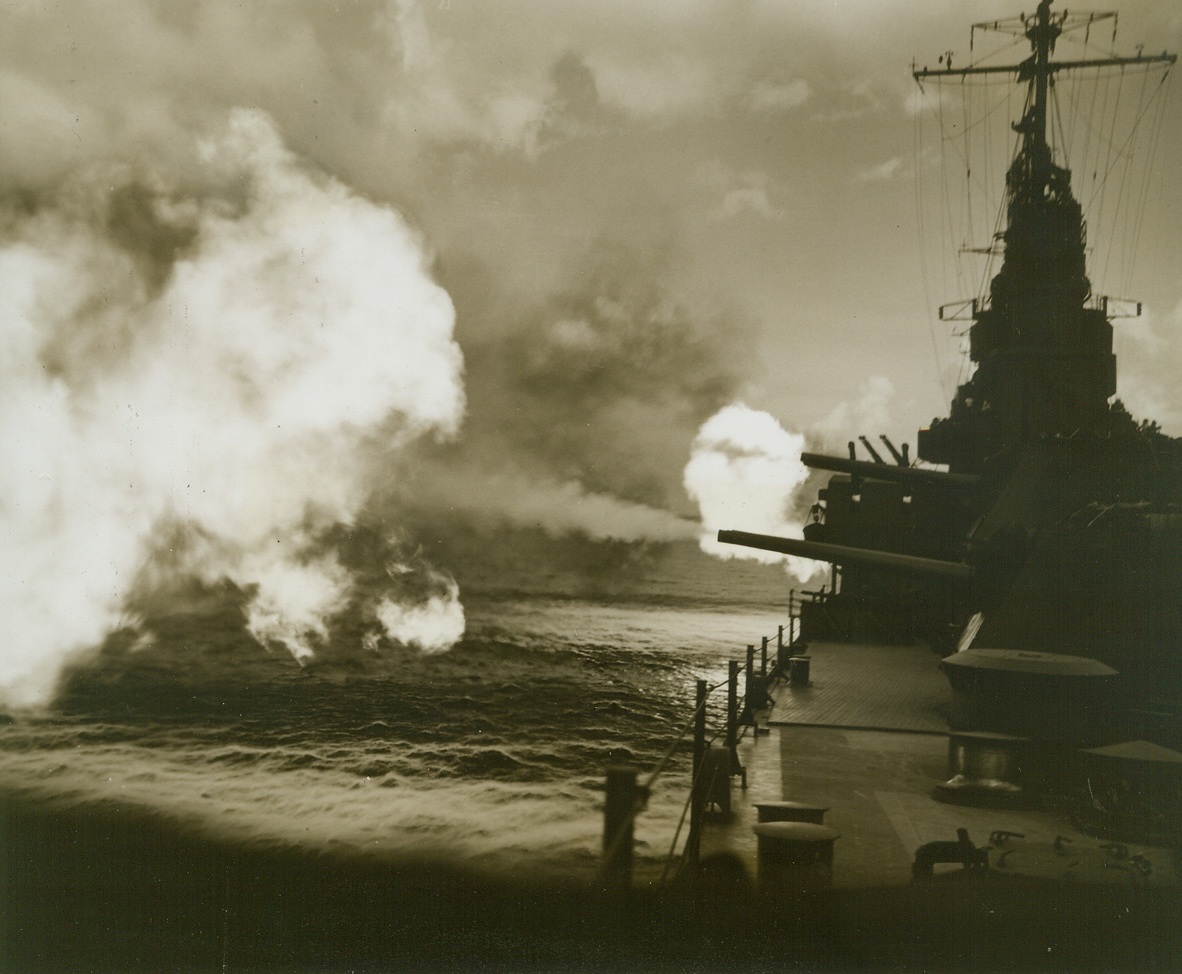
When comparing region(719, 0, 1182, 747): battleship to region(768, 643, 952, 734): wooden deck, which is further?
region(768, 643, 952, 734): wooden deck

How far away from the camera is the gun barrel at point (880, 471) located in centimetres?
1588

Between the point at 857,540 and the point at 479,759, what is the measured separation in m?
16.6

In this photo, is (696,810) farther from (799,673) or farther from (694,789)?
(799,673)

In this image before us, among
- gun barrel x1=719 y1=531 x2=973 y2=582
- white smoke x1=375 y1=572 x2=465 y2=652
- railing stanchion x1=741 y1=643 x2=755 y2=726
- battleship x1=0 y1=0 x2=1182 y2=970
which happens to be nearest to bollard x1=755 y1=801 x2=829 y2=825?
battleship x1=0 y1=0 x2=1182 y2=970

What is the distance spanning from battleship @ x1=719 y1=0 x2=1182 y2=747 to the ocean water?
5.52m

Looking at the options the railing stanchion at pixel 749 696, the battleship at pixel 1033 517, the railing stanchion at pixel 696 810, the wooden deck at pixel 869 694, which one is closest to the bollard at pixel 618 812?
the railing stanchion at pixel 696 810

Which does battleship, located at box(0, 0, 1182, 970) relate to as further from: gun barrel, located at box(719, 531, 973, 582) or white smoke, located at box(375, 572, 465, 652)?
white smoke, located at box(375, 572, 465, 652)

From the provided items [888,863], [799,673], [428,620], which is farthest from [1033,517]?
[428,620]

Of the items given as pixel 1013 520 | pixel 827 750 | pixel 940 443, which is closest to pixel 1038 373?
pixel 940 443

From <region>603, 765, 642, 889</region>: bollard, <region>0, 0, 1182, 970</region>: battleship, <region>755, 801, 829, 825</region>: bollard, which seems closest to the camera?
<region>603, 765, 642, 889</region>: bollard

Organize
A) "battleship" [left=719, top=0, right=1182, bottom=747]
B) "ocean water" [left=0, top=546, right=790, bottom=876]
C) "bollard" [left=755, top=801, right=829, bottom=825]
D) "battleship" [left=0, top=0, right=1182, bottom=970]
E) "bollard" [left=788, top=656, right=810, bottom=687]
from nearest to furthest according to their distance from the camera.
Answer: "battleship" [left=0, top=0, right=1182, bottom=970] < "bollard" [left=755, top=801, right=829, bottom=825] < "battleship" [left=719, top=0, right=1182, bottom=747] < "ocean water" [left=0, top=546, right=790, bottom=876] < "bollard" [left=788, top=656, right=810, bottom=687]

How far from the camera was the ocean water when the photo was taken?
1306cm

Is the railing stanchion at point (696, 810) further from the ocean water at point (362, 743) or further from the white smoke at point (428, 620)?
the white smoke at point (428, 620)

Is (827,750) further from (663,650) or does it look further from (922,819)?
(663,650)
